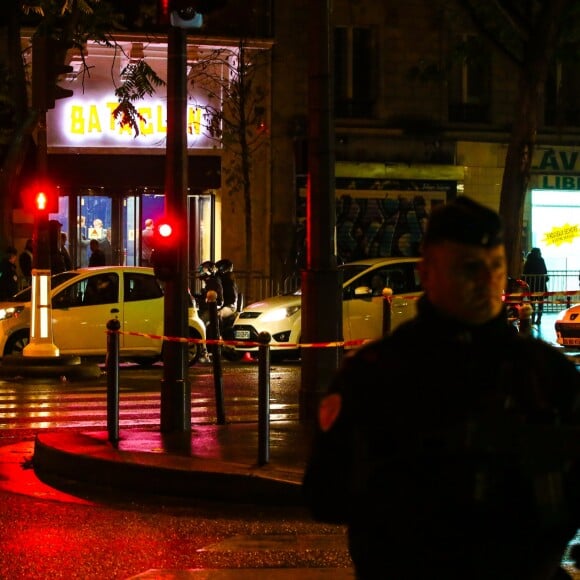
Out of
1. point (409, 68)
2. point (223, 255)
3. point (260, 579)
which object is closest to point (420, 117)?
point (409, 68)

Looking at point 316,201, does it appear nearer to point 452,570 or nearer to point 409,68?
point 452,570

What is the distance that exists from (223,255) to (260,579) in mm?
24163

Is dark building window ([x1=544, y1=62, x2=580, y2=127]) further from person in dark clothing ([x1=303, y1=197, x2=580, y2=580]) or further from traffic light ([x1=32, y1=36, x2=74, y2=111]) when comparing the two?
person in dark clothing ([x1=303, y1=197, x2=580, y2=580])

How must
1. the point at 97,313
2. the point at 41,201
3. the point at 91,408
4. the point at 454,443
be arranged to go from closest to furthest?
the point at 454,443 < the point at 91,408 < the point at 41,201 < the point at 97,313

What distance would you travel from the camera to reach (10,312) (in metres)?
19.0

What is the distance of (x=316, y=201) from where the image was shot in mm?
11461

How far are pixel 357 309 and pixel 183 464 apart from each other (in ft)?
36.4

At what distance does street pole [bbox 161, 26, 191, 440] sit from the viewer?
35.9 ft

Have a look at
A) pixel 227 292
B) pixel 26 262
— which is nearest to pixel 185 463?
pixel 227 292

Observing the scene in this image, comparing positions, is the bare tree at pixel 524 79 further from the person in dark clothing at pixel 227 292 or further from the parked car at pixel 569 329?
the person in dark clothing at pixel 227 292

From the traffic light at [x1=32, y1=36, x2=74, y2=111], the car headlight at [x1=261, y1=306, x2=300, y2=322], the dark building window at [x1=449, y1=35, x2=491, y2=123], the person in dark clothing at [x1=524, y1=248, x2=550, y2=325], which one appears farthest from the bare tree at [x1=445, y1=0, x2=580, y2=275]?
the dark building window at [x1=449, y1=35, x2=491, y2=123]

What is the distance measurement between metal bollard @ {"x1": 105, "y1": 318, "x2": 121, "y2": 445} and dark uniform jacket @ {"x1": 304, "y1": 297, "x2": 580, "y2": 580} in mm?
7528

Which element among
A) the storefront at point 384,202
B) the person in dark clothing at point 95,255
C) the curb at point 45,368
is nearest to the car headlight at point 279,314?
the curb at point 45,368

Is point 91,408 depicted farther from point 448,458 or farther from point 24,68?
point 24,68
